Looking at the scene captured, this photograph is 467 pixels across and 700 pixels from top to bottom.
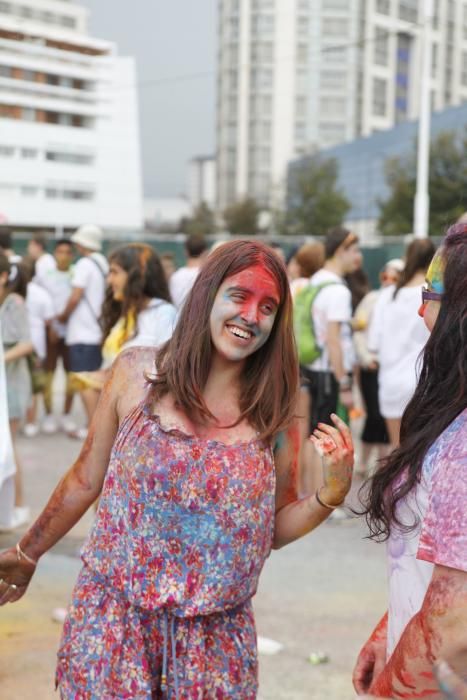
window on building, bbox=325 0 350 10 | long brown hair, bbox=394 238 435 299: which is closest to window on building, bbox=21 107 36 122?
window on building, bbox=325 0 350 10

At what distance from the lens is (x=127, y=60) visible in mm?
91250

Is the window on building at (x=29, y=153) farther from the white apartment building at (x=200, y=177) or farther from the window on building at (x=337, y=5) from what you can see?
the white apartment building at (x=200, y=177)

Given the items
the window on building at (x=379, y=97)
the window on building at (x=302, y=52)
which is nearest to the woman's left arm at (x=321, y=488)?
the window on building at (x=379, y=97)

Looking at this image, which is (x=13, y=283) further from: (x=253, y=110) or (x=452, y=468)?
(x=253, y=110)

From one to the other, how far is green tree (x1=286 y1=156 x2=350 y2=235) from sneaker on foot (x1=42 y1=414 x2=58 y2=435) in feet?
137

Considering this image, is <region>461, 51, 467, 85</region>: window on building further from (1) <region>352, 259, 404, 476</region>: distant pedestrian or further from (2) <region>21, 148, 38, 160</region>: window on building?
(1) <region>352, 259, 404, 476</region>: distant pedestrian

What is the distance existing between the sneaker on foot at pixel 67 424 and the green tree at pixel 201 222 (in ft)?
189

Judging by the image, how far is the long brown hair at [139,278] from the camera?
484 cm

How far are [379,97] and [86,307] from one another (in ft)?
355

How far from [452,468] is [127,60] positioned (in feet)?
311

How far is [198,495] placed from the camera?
82.9 inches

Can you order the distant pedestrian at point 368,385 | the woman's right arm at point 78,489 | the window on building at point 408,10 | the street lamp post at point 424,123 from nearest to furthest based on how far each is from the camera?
the woman's right arm at point 78,489 → the distant pedestrian at point 368,385 → the street lamp post at point 424,123 → the window on building at point 408,10

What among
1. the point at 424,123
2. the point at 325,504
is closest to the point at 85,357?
the point at 325,504

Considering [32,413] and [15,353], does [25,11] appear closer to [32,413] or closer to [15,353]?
[32,413]
